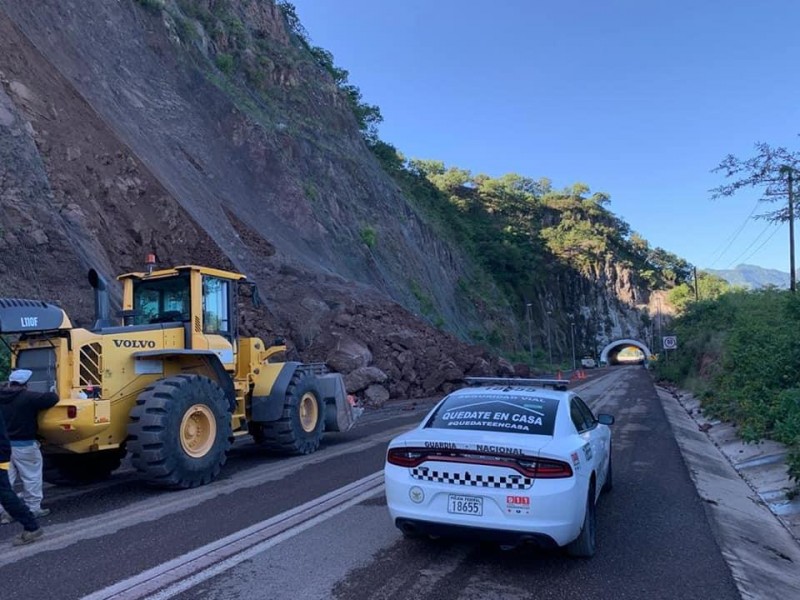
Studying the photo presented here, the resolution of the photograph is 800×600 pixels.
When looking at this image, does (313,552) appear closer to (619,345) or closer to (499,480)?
(499,480)

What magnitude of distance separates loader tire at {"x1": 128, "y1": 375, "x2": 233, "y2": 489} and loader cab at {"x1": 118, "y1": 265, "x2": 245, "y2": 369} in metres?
1.08

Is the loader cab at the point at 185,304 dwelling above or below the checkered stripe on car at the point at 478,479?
above

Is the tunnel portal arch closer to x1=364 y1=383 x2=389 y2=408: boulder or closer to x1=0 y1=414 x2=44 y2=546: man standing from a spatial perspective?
x1=364 y1=383 x2=389 y2=408: boulder

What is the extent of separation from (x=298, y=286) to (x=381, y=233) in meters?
17.1

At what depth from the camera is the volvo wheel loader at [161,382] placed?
7520 mm

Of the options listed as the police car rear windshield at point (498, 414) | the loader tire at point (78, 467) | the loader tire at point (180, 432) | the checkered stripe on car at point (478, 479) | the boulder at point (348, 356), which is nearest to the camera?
the checkered stripe on car at point (478, 479)

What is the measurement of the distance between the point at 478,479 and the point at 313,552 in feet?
5.61

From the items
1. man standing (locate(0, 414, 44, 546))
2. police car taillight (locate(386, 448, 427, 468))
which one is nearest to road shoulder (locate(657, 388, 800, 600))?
police car taillight (locate(386, 448, 427, 468))

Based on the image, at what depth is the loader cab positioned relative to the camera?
9438mm

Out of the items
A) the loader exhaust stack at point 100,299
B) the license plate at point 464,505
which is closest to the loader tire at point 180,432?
the loader exhaust stack at point 100,299

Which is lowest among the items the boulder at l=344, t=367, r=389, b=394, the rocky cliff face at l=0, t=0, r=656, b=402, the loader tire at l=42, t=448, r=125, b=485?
the loader tire at l=42, t=448, r=125, b=485

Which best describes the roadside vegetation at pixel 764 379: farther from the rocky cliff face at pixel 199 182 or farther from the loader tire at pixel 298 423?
the rocky cliff face at pixel 199 182

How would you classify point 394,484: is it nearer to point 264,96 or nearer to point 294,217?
point 294,217

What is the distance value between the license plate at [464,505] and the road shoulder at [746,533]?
85.3 inches
